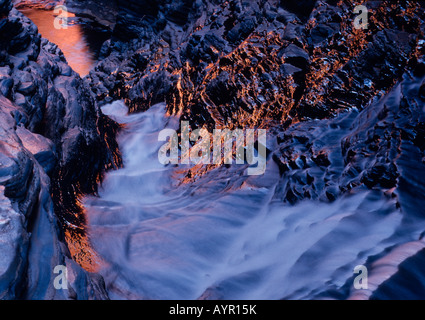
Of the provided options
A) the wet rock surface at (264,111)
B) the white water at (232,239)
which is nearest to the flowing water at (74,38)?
the wet rock surface at (264,111)

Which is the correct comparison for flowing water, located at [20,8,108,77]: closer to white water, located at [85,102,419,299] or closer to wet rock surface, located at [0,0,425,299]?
wet rock surface, located at [0,0,425,299]

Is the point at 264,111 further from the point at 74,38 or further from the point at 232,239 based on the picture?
the point at 74,38

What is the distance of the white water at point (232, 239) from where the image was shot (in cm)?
269

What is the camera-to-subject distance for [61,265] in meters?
2.08

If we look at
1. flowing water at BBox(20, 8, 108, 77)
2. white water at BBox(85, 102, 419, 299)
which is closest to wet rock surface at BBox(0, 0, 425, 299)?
white water at BBox(85, 102, 419, 299)

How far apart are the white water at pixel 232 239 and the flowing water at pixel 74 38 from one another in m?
9.67

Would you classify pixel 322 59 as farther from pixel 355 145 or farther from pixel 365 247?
pixel 365 247

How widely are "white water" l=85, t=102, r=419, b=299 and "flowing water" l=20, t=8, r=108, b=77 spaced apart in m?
9.67

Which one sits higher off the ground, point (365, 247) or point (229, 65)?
point (365, 247)

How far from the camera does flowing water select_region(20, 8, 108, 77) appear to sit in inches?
515

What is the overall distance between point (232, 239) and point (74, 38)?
14528mm

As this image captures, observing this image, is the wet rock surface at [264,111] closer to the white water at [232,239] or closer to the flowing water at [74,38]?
the white water at [232,239]

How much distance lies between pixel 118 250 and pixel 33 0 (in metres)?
19.4

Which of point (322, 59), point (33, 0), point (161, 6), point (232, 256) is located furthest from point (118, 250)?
point (33, 0)
